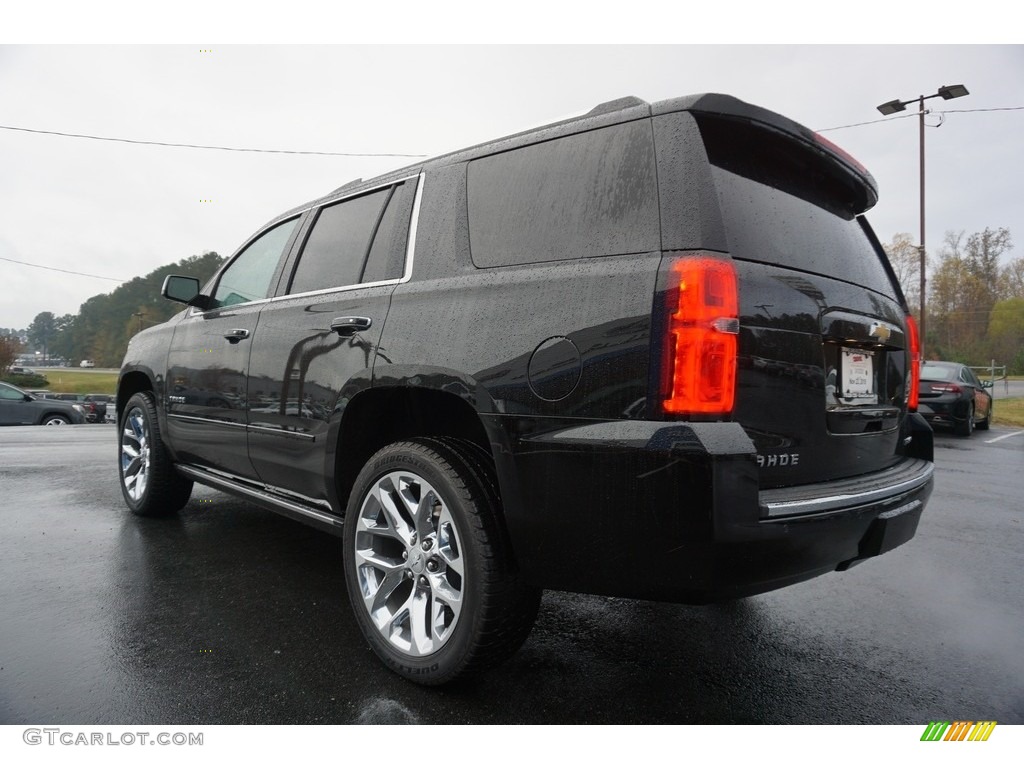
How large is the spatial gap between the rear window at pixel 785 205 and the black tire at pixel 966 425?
11.2 meters

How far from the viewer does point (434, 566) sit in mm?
2211

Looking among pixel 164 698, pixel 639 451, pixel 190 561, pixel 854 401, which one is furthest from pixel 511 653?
pixel 190 561

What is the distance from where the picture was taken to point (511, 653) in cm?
209

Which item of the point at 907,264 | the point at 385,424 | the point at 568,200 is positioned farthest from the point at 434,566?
the point at 907,264

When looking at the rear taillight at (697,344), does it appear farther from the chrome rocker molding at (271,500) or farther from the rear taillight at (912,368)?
the chrome rocker molding at (271,500)

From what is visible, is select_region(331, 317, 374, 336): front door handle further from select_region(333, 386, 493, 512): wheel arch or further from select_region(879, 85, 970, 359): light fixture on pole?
select_region(879, 85, 970, 359): light fixture on pole

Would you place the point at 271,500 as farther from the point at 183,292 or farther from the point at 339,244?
the point at 183,292

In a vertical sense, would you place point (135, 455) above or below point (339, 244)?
below

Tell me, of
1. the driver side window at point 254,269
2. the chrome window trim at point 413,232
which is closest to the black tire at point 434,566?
the chrome window trim at point 413,232

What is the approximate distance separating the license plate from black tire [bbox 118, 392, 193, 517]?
12.7 feet

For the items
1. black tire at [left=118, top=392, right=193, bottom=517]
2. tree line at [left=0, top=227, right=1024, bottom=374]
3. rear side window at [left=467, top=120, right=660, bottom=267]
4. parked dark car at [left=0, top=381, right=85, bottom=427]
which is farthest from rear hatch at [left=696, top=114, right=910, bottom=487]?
tree line at [left=0, top=227, right=1024, bottom=374]

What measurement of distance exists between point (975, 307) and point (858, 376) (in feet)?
190

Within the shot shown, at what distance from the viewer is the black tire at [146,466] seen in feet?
13.7

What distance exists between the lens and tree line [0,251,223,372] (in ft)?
232
